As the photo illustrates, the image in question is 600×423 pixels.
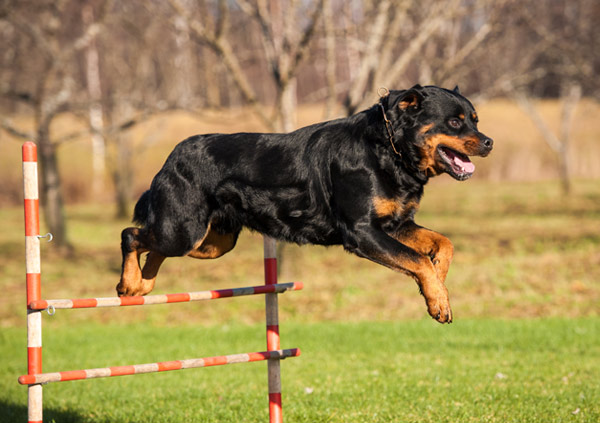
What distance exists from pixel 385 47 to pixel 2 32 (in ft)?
33.3

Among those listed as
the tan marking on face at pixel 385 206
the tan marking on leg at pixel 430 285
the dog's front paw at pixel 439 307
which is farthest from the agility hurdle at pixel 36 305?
the dog's front paw at pixel 439 307

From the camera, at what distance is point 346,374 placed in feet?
27.9

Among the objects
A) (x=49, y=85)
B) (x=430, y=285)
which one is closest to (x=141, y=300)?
(x=430, y=285)

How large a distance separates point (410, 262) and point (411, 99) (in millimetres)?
986

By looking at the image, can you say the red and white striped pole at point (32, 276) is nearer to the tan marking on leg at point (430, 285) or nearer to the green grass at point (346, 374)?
the tan marking on leg at point (430, 285)

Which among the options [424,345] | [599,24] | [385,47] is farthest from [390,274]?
[599,24]

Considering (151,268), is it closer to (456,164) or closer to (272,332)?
(272,332)

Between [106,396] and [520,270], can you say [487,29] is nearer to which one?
[520,270]

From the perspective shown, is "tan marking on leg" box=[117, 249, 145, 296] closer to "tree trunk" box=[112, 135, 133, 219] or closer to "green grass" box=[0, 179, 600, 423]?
"green grass" box=[0, 179, 600, 423]

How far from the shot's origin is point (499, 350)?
31.3ft

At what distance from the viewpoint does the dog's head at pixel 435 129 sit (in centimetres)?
459

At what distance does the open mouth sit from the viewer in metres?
4.58

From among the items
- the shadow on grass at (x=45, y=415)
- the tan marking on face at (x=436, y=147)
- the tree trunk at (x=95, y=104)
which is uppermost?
the tree trunk at (x=95, y=104)

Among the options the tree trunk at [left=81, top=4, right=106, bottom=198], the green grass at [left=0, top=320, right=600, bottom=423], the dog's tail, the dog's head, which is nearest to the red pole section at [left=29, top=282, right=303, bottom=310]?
the dog's tail
